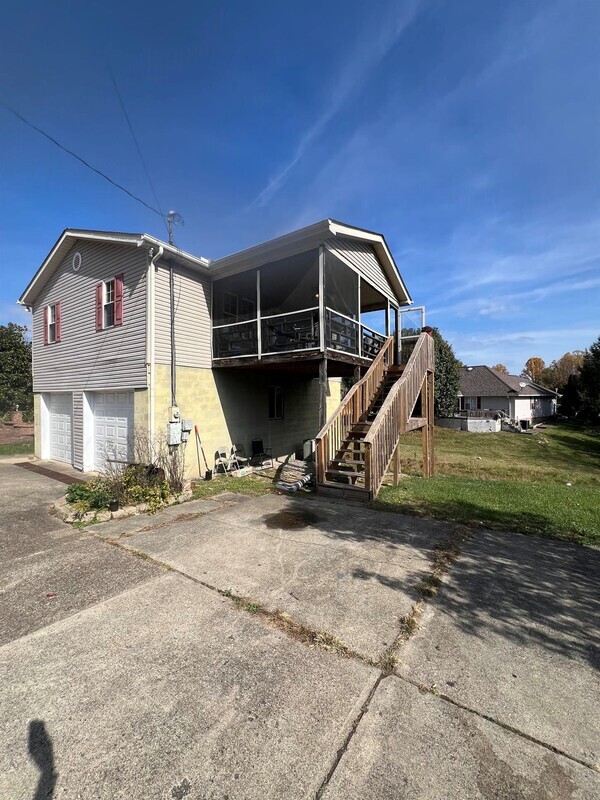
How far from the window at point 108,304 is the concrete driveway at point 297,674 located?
686 centimetres

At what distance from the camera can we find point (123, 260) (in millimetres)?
9414

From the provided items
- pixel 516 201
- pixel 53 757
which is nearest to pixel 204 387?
pixel 53 757

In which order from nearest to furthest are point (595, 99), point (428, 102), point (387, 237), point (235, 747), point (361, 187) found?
point (235, 747)
point (595, 99)
point (428, 102)
point (387, 237)
point (361, 187)

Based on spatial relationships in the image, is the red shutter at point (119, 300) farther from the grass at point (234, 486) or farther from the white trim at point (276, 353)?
the grass at point (234, 486)

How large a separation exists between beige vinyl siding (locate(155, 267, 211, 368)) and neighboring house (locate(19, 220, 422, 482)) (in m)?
0.03

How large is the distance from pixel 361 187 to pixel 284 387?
23.4 feet

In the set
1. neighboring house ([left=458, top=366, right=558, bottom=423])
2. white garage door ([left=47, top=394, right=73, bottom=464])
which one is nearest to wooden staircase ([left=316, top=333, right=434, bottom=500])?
white garage door ([left=47, top=394, right=73, bottom=464])

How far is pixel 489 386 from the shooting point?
34875 mm

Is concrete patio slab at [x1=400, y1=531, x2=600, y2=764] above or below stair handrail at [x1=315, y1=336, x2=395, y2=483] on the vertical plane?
below

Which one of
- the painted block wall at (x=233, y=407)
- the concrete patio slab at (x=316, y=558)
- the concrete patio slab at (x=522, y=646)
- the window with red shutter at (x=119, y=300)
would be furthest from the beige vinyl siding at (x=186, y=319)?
the concrete patio slab at (x=522, y=646)

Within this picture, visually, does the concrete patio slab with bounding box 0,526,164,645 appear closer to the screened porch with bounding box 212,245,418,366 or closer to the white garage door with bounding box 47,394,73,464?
the screened porch with bounding box 212,245,418,366

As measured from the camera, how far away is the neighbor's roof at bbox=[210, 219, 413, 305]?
809 centimetres

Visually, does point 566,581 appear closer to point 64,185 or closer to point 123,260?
point 123,260

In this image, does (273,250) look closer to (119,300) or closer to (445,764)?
(119,300)
